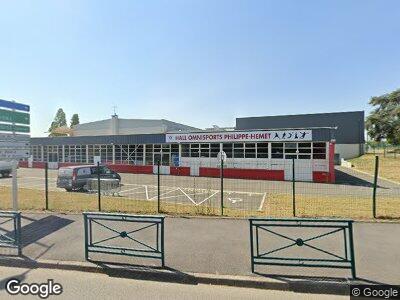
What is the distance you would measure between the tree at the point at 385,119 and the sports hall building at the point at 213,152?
3282cm

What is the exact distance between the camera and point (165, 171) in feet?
95.5

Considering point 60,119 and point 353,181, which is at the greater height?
→ point 60,119

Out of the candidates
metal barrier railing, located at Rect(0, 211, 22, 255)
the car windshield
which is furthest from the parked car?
metal barrier railing, located at Rect(0, 211, 22, 255)

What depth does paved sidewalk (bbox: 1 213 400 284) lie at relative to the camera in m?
5.21

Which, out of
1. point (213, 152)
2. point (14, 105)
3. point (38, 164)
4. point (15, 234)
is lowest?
point (38, 164)

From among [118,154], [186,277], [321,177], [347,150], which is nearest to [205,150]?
[321,177]

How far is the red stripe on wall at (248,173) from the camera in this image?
24.1m

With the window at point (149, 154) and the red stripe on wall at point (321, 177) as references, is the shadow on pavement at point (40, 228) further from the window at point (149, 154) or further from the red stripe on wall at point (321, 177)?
the window at point (149, 154)

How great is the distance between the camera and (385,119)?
51.5m

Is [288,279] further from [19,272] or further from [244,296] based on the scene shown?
[19,272]

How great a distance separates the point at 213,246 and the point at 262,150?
19258 mm

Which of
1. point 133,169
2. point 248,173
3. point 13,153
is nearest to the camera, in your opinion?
point 13,153

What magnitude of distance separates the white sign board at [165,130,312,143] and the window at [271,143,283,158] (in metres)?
0.52

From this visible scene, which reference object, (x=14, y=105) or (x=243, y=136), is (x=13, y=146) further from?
(x=243, y=136)
